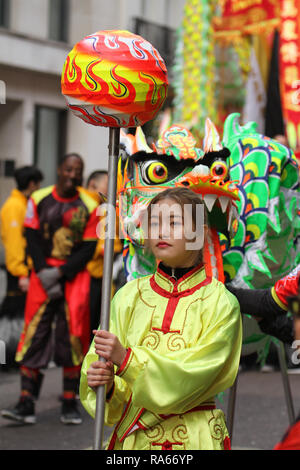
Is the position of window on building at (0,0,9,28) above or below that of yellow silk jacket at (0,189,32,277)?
above

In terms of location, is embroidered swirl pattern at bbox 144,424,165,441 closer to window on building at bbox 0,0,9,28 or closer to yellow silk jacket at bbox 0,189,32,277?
yellow silk jacket at bbox 0,189,32,277

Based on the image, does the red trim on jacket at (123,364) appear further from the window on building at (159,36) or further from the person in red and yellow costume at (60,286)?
the window on building at (159,36)

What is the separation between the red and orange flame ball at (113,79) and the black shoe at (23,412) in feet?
10.9

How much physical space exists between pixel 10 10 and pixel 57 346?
33.5 feet

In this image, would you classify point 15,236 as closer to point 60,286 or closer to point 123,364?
point 60,286

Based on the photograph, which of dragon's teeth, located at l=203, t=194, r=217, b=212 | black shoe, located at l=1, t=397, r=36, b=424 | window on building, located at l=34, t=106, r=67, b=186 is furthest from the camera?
window on building, located at l=34, t=106, r=67, b=186

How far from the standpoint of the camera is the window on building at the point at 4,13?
14.8 m

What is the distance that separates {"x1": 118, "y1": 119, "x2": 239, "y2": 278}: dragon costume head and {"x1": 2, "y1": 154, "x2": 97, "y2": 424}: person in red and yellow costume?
2039mm

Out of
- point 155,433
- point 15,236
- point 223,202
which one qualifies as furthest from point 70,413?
point 155,433

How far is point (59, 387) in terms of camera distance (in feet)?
23.8

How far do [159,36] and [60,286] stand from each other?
13335 mm

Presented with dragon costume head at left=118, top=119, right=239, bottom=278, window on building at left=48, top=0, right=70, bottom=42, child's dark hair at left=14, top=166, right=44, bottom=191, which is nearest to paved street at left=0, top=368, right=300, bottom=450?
child's dark hair at left=14, top=166, right=44, bottom=191

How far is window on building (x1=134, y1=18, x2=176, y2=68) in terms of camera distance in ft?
57.3

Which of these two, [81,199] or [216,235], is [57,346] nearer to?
[81,199]
